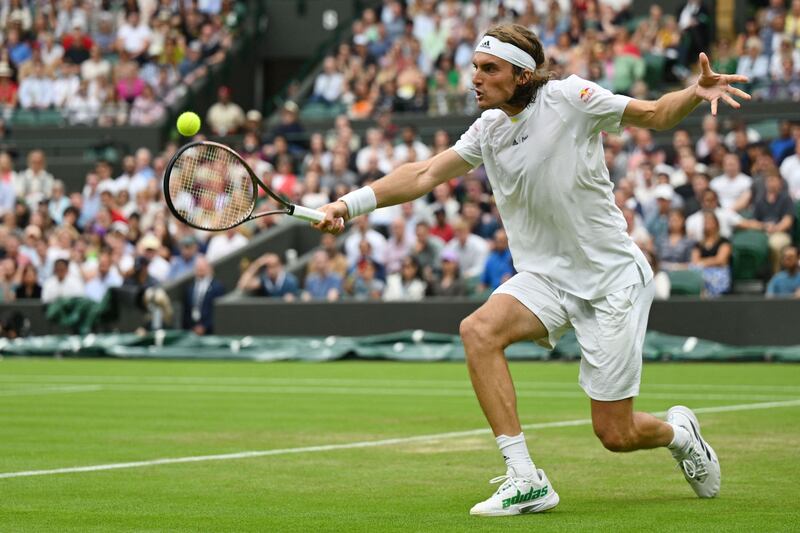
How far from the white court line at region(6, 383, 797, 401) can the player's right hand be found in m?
6.24

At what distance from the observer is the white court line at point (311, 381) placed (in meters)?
13.5

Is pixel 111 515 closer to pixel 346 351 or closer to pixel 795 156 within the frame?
pixel 346 351

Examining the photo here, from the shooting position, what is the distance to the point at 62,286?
908 inches

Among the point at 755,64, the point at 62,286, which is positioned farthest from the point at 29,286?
the point at 755,64

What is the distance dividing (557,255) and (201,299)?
15.1 m

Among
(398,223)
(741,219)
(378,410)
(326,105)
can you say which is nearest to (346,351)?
(398,223)

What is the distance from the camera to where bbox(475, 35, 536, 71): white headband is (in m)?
6.50

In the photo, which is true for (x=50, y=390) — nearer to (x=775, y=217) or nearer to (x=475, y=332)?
(x=475, y=332)

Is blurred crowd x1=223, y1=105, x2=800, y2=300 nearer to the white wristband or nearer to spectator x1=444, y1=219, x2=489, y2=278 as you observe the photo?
spectator x1=444, y1=219, x2=489, y2=278

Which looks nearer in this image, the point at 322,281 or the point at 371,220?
the point at 322,281

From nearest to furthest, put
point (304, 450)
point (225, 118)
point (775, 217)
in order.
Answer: point (304, 450), point (775, 217), point (225, 118)

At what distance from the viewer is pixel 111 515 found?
625cm

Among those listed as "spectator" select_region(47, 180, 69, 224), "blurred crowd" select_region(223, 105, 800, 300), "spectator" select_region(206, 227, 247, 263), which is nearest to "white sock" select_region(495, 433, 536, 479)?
"blurred crowd" select_region(223, 105, 800, 300)

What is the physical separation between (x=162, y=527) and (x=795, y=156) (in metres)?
14.6
